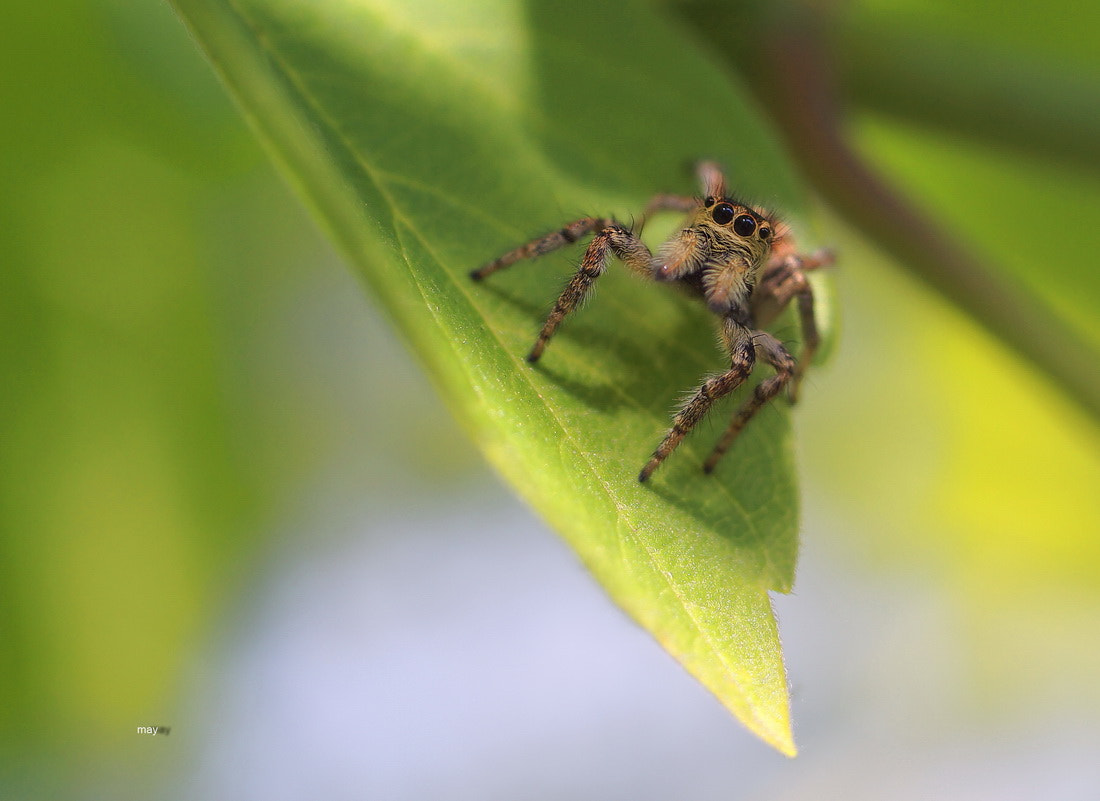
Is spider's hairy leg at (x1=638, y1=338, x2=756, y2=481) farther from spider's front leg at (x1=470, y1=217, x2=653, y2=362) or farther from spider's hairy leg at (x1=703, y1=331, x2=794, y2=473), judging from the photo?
spider's front leg at (x1=470, y1=217, x2=653, y2=362)

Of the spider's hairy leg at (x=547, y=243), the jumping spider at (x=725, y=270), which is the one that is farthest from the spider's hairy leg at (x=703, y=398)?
the spider's hairy leg at (x=547, y=243)

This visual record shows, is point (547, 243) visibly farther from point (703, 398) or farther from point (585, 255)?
point (703, 398)

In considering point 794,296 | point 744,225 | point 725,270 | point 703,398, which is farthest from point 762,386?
point 744,225

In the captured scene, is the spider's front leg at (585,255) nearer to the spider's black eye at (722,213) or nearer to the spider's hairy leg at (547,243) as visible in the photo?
the spider's hairy leg at (547,243)

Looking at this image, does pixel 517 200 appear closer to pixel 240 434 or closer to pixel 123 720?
pixel 240 434

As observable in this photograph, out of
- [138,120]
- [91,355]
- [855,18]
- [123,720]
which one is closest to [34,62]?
[138,120]

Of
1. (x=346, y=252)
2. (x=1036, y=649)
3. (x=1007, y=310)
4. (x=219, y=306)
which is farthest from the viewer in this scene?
(x=1036, y=649)
